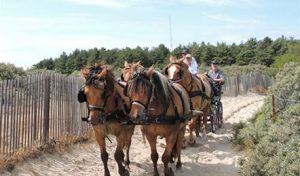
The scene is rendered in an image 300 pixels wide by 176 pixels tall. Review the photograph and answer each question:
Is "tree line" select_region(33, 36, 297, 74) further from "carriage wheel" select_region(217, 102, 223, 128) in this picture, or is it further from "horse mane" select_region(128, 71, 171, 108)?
"horse mane" select_region(128, 71, 171, 108)

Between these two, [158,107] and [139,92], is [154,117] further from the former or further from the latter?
Result: [139,92]

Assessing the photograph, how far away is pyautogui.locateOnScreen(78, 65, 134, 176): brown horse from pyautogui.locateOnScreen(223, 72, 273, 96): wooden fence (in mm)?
20990

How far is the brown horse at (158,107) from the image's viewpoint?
6.55m

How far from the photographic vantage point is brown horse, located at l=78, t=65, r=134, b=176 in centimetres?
699

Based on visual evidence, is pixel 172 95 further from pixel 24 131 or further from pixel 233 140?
pixel 233 140

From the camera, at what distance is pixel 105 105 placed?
7.30m

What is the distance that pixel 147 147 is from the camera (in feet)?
36.3

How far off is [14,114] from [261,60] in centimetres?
5429

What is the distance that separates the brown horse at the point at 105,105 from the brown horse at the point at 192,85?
167cm

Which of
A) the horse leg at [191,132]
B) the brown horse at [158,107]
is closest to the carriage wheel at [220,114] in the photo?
the horse leg at [191,132]

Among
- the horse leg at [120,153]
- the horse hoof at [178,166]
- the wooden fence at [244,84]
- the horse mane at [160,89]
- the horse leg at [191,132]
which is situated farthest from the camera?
the wooden fence at [244,84]

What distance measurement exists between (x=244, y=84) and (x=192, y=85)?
22410 millimetres

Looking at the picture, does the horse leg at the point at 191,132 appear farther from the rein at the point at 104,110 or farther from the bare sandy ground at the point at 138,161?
the rein at the point at 104,110

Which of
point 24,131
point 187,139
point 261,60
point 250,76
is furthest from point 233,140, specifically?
point 261,60
